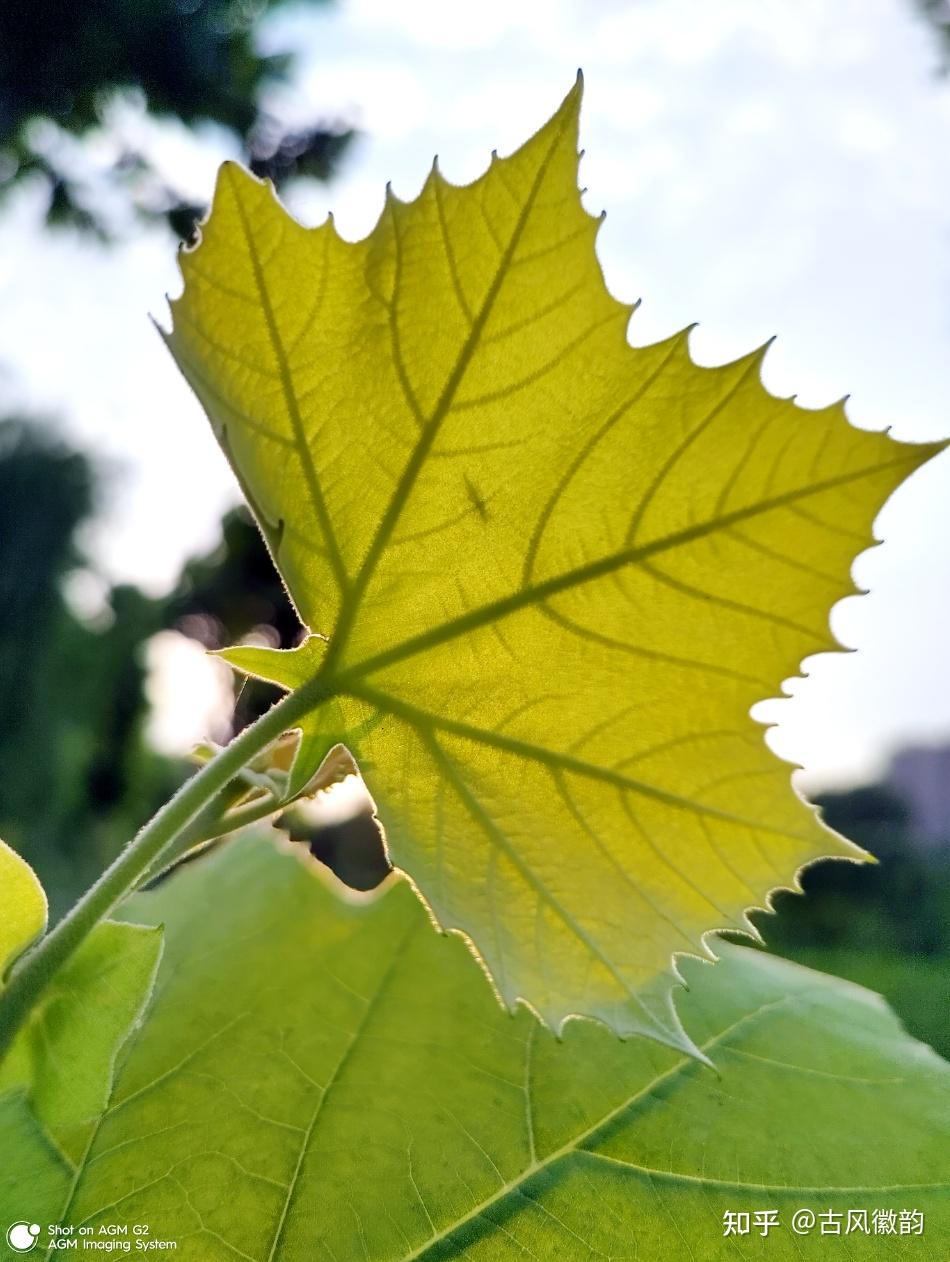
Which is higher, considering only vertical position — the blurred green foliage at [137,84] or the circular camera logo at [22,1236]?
the blurred green foliage at [137,84]

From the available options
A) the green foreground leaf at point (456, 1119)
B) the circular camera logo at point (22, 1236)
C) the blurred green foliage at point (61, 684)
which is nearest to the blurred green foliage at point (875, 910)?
the green foreground leaf at point (456, 1119)

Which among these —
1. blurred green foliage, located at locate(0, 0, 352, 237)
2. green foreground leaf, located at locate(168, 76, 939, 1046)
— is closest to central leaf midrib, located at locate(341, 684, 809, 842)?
green foreground leaf, located at locate(168, 76, 939, 1046)

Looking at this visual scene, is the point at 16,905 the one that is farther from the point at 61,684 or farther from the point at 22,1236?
the point at 61,684

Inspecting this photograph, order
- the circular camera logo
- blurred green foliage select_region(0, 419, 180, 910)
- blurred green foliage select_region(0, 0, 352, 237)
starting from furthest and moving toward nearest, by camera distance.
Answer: blurred green foliage select_region(0, 419, 180, 910)
blurred green foliage select_region(0, 0, 352, 237)
the circular camera logo

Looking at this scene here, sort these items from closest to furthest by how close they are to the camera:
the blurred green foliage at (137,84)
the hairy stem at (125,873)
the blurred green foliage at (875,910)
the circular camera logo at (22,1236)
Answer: the hairy stem at (125,873) → the circular camera logo at (22,1236) → the blurred green foliage at (875,910) → the blurred green foliage at (137,84)

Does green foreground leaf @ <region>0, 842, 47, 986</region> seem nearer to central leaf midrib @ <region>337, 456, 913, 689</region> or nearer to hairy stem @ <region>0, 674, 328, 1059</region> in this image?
hairy stem @ <region>0, 674, 328, 1059</region>

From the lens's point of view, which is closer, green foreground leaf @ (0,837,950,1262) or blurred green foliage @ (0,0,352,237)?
green foreground leaf @ (0,837,950,1262)

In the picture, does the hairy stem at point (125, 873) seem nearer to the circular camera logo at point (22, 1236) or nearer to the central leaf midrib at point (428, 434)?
the central leaf midrib at point (428, 434)

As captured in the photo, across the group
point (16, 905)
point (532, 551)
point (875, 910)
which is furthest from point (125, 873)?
point (875, 910)
